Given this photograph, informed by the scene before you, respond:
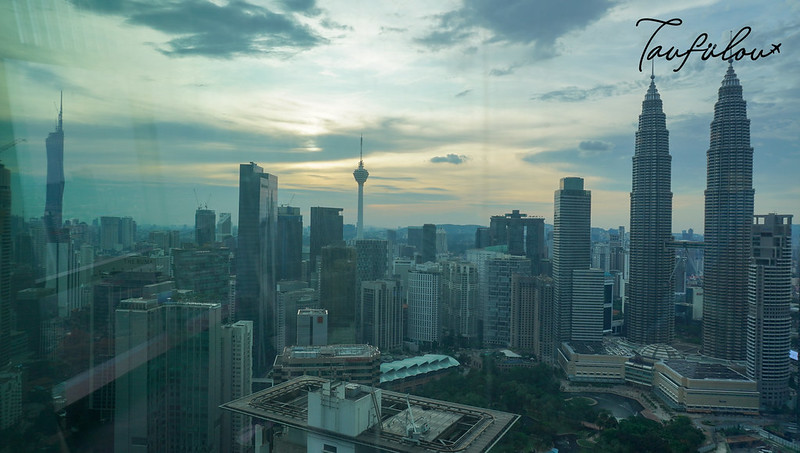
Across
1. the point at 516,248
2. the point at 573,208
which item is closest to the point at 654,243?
the point at 573,208

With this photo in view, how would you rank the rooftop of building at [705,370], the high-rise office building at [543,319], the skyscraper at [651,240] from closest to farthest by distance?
the rooftop of building at [705,370]
the high-rise office building at [543,319]
the skyscraper at [651,240]

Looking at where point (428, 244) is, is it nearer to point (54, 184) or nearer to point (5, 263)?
point (54, 184)

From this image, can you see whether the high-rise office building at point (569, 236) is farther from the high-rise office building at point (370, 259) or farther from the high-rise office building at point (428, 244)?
the high-rise office building at point (370, 259)

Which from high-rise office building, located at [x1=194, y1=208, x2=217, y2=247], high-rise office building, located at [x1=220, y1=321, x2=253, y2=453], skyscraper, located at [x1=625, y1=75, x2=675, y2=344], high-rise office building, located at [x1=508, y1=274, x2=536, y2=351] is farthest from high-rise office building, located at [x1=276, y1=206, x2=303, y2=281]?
skyscraper, located at [x1=625, y1=75, x2=675, y2=344]

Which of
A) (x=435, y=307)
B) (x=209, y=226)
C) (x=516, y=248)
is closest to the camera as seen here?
(x=209, y=226)

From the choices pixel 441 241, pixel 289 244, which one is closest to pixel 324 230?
pixel 289 244

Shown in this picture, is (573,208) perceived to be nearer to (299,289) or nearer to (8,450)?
(299,289)

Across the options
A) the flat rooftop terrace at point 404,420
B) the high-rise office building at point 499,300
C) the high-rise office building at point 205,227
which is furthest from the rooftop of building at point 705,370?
the high-rise office building at point 205,227
